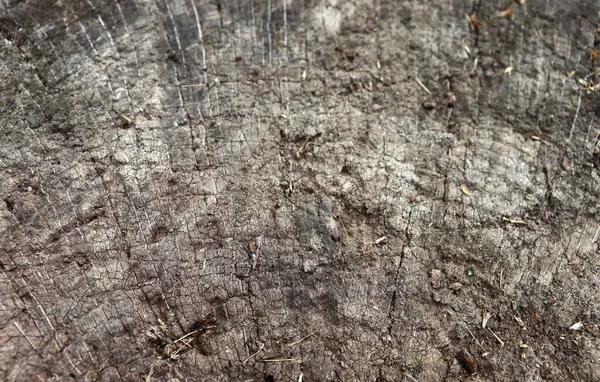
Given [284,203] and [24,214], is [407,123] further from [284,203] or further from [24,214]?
[24,214]

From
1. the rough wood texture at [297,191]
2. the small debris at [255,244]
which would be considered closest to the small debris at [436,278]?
the rough wood texture at [297,191]

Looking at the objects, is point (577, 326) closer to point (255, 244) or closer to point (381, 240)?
point (381, 240)

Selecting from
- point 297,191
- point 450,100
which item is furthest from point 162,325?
point 450,100

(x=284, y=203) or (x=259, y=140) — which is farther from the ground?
(x=259, y=140)

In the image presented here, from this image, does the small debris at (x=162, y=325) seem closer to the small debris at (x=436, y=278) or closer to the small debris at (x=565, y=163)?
the small debris at (x=436, y=278)

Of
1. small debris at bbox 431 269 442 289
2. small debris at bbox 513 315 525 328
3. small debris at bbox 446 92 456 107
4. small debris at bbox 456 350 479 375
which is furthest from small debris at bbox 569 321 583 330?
small debris at bbox 446 92 456 107

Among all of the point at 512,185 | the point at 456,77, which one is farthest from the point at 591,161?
the point at 456,77

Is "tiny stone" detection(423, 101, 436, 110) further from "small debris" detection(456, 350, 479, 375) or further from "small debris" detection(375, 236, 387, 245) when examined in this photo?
"small debris" detection(456, 350, 479, 375)
